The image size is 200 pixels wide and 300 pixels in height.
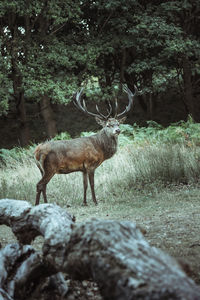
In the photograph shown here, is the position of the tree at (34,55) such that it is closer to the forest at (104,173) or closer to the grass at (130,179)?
the forest at (104,173)

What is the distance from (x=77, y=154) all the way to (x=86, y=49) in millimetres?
9789

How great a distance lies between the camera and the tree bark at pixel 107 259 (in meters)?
1.84

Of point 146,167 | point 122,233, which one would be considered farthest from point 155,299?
point 146,167

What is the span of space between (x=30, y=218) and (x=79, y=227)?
3.07ft

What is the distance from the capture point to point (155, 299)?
5.82 ft

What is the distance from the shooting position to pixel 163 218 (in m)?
5.99

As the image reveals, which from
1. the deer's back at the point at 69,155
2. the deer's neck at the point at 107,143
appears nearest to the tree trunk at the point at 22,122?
the deer's neck at the point at 107,143

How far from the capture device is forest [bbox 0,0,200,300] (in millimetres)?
2277

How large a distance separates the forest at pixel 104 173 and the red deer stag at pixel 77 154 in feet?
0.31

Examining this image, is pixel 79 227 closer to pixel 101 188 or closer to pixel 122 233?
pixel 122 233

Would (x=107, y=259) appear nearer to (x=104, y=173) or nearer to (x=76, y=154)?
(x=76, y=154)

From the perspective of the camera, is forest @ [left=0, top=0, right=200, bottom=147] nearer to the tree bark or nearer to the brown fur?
the brown fur

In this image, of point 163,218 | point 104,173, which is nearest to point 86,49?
point 104,173

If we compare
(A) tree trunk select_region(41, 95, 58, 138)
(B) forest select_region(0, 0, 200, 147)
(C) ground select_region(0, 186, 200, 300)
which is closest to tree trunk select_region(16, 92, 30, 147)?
(B) forest select_region(0, 0, 200, 147)
